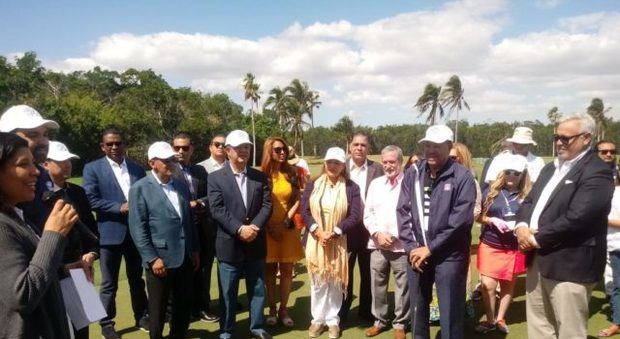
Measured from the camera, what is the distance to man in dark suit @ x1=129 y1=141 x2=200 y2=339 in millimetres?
4410

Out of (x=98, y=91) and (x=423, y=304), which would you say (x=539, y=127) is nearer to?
(x=98, y=91)

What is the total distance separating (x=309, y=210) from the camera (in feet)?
17.2

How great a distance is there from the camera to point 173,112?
168 feet

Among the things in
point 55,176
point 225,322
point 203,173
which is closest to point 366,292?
point 225,322

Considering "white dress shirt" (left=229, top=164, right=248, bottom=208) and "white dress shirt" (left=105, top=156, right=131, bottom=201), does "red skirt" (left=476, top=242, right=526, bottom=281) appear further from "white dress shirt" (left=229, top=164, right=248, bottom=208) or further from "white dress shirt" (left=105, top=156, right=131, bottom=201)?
"white dress shirt" (left=105, top=156, right=131, bottom=201)

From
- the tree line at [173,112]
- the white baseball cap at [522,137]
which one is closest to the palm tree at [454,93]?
the tree line at [173,112]

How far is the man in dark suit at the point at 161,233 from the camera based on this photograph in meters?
4.41

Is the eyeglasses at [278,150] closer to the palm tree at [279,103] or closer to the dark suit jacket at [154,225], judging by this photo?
the dark suit jacket at [154,225]

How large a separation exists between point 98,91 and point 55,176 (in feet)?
234

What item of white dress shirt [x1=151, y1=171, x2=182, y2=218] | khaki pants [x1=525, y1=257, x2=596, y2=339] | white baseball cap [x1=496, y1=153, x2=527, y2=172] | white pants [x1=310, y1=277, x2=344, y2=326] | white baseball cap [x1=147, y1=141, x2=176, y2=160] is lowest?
white pants [x1=310, y1=277, x2=344, y2=326]

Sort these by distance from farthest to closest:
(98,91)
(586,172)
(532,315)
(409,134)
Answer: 1. (409,134)
2. (98,91)
3. (532,315)
4. (586,172)

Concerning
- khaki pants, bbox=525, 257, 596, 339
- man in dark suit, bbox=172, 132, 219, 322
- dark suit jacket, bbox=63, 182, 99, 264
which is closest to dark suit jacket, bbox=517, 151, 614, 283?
khaki pants, bbox=525, 257, 596, 339

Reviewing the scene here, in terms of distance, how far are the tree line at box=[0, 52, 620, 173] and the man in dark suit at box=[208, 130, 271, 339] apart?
1365 inches

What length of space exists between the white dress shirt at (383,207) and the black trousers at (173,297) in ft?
6.61
